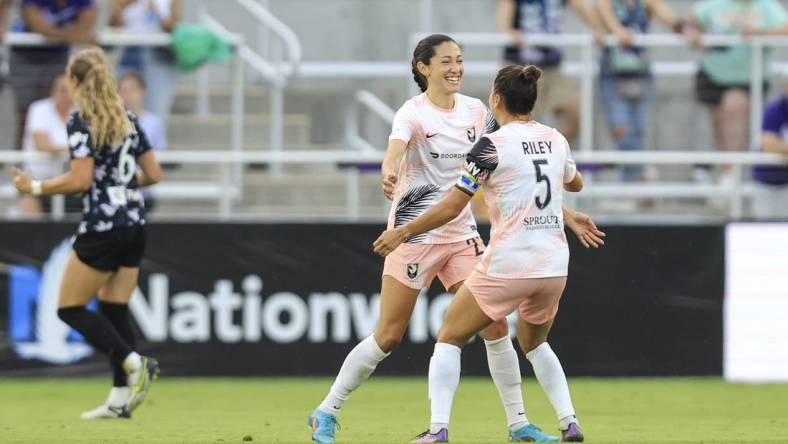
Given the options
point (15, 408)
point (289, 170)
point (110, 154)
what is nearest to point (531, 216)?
point (110, 154)

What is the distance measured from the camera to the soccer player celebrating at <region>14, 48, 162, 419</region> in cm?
1002

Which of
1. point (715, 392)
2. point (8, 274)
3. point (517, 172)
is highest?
point (517, 172)

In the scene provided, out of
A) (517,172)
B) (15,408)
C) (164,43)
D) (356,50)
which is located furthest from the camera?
(356,50)

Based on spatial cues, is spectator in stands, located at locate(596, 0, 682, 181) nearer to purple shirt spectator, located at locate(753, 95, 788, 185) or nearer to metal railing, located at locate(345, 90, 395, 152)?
purple shirt spectator, located at locate(753, 95, 788, 185)

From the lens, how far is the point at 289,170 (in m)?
15.9

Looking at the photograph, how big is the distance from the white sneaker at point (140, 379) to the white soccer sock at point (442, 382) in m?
2.85

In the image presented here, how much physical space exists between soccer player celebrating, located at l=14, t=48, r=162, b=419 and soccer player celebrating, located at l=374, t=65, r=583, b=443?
9.30 feet

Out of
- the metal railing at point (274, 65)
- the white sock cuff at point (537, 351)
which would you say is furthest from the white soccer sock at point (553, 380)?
the metal railing at point (274, 65)

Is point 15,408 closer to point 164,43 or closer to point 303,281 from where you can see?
point 303,281

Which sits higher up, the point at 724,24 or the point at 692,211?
the point at 724,24

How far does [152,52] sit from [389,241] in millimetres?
7705

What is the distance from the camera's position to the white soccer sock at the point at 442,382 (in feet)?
26.2

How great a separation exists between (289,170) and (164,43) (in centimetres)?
189

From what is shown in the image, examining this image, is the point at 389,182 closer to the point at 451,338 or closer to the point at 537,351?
the point at 451,338
